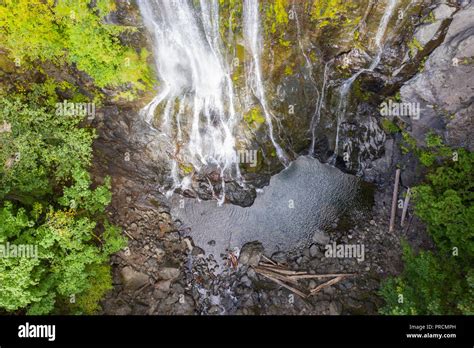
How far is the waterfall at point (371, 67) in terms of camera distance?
9.35 meters

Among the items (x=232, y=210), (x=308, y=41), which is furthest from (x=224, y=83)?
(x=232, y=210)

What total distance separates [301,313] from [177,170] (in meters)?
7.00

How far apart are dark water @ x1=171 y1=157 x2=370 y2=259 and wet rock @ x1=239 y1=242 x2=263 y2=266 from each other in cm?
31

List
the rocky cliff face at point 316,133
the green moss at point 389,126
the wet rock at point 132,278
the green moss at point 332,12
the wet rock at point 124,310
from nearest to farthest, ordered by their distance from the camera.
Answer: the green moss at point 332,12
the rocky cliff face at point 316,133
the wet rock at point 124,310
the wet rock at point 132,278
the green moss at point 389,126

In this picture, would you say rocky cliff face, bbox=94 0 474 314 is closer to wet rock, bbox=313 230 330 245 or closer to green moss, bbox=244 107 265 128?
green moss, bbox=244 107 265 128

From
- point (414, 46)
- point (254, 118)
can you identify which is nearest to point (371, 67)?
point (414, 46)

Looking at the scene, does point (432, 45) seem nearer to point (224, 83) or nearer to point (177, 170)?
point (224, 83)

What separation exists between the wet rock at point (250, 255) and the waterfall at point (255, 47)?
4.35 metres

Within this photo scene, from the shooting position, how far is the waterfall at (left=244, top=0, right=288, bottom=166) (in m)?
9.62

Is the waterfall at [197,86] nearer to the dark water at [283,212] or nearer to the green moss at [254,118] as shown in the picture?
the green moss at [254,118]

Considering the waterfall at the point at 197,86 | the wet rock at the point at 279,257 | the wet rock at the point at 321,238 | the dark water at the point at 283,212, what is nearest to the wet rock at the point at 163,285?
the dark water at the point at 283,212

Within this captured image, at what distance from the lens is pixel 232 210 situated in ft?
43.9

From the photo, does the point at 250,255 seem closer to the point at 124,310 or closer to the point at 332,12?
the point at 124,310
